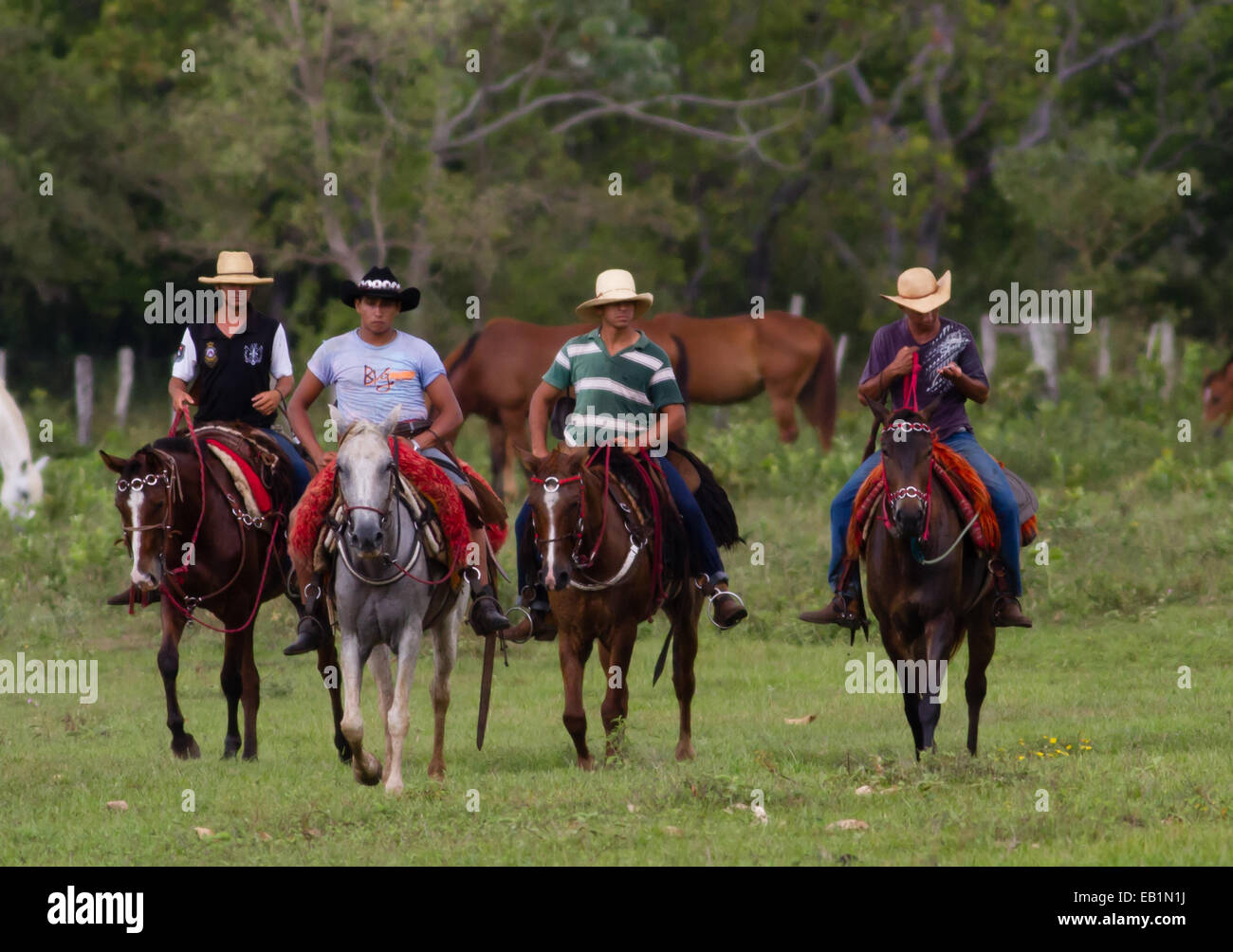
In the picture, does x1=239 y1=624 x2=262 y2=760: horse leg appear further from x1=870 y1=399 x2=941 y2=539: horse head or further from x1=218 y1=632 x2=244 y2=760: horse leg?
x1=870 y1=399 x2=941 y2=539: horse head

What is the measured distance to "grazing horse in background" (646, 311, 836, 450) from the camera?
26.4 m

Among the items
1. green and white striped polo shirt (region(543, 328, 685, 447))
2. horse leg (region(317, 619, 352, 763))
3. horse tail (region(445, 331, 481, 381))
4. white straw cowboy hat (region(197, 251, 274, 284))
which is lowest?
horse leg (region(317, 619, 352, 763))

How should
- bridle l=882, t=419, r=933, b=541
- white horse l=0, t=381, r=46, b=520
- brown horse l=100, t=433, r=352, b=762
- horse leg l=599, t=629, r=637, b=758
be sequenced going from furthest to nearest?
white horse l=0, t=381, r=46, b=520
brown horse l=100, t=433, r=352, b=762
horse leg l=599, t=629, r=637, b=758
bridle l=882, t=419, r=933, b=541

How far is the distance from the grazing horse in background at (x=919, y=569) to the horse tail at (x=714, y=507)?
1.41 metres

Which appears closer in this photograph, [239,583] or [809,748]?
[809,748]

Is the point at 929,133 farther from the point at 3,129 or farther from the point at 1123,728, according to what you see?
the point at 1123,728

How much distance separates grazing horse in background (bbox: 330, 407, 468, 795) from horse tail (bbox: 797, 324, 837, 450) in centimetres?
1658

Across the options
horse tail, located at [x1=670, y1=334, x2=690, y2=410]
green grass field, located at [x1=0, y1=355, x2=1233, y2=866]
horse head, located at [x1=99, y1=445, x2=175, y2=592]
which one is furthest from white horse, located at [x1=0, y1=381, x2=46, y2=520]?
horse head, located at [x1=99, y1=445, x2=175, y2=592]

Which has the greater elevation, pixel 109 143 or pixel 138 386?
pixel 109 143

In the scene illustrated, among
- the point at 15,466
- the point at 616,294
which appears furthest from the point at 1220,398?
the point at 616,294

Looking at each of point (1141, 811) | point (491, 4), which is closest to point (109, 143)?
point (491, 4)

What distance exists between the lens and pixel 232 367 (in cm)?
1181

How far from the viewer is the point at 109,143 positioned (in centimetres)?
3450

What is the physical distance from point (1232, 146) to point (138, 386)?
72.5ft
